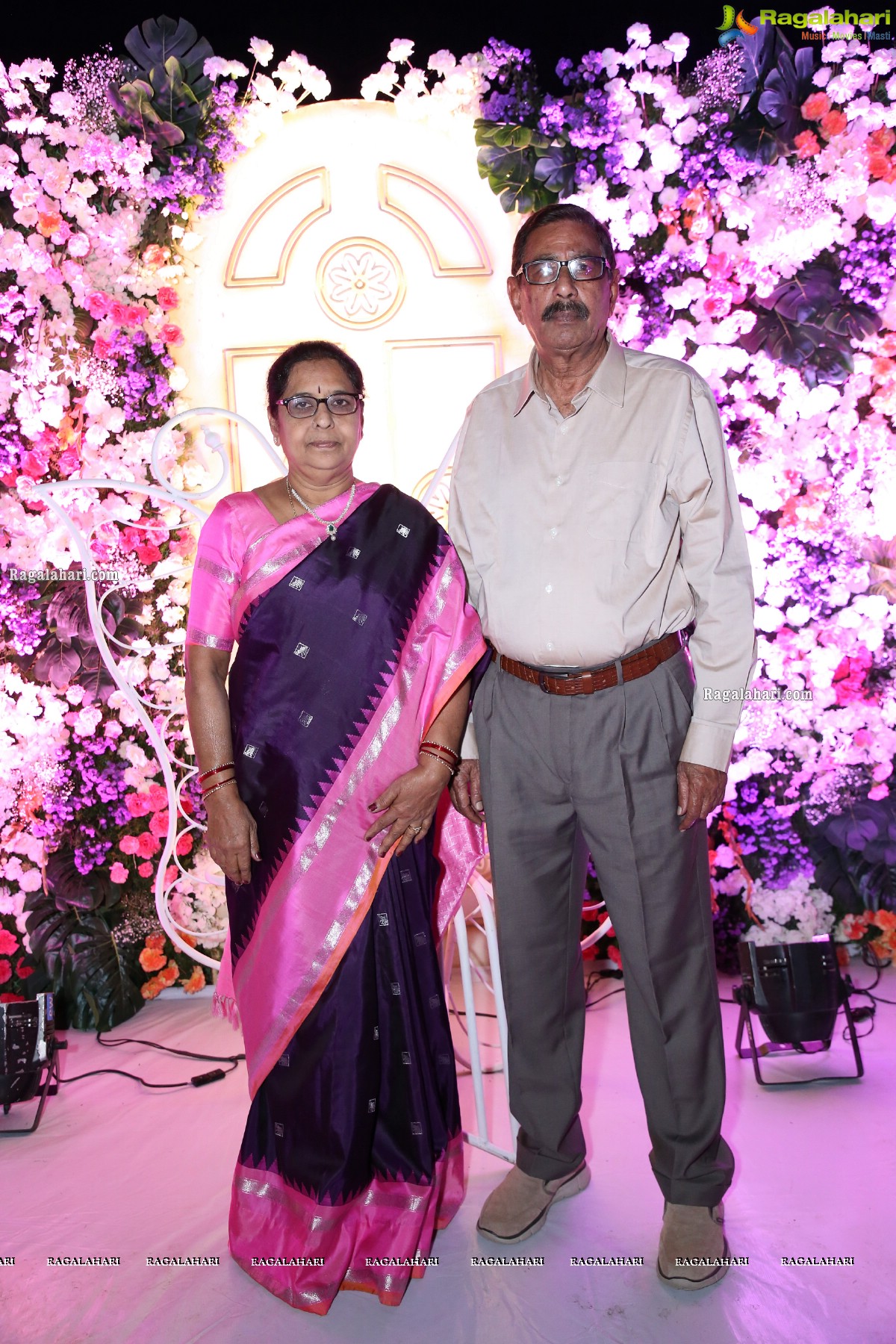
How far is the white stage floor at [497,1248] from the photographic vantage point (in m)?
1.78

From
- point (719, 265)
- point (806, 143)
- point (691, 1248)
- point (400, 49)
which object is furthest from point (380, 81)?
point (691, 1248)

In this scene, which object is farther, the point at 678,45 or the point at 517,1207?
the point at 678,45

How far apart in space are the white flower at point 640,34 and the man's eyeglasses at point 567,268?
1654 millimetres

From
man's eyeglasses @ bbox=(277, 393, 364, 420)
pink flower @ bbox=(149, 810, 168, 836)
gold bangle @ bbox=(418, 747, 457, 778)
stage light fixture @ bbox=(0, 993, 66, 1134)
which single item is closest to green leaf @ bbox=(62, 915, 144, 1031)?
pink flower @ bbox=(149, 810, 168, 836)

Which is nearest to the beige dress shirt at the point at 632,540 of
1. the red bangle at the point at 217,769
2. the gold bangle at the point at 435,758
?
the gold bangle at the point at 435,758

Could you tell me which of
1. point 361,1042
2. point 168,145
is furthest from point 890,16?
point 361,1042

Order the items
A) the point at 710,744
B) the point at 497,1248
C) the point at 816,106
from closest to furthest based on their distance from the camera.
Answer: the point at 710,744 → the point at 497,1248 → the point at 816,106

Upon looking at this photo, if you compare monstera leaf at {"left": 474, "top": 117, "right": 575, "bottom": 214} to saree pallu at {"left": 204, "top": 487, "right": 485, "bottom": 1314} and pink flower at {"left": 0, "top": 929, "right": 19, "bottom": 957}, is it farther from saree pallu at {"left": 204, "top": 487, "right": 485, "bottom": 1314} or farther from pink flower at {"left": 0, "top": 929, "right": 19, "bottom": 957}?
pink flower at {"left": 0, "top": 929, "right": 19, "bottom": 957}

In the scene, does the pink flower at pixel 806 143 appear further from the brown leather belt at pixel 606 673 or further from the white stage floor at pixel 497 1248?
the white stage floor at pixel 497 1248

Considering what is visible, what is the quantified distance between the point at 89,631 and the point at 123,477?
491mm

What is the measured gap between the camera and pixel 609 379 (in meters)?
1.91

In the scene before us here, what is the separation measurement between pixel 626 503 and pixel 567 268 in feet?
1.42

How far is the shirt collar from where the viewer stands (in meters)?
1.90

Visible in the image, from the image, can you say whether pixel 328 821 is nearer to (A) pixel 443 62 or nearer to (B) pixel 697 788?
(B) pixel 697 788
